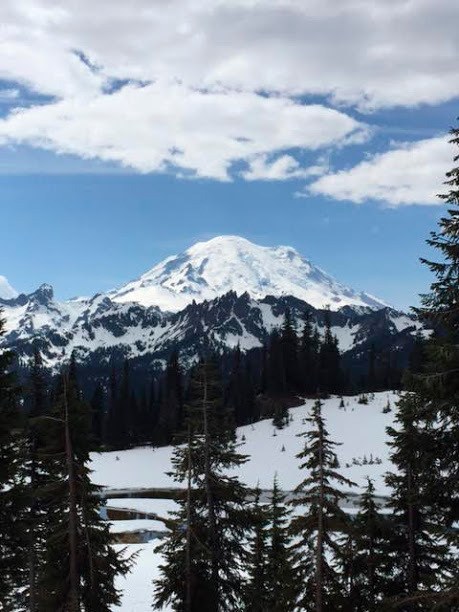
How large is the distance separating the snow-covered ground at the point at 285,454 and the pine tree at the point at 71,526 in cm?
3745

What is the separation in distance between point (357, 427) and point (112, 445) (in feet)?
138

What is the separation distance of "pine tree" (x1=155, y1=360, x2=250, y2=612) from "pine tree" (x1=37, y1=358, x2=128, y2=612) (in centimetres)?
206

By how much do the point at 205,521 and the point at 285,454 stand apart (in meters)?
47.2

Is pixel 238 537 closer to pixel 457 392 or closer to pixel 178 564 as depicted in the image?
pixel 178 564

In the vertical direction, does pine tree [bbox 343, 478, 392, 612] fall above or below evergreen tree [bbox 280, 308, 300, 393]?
below

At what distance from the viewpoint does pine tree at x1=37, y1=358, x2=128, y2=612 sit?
16141 mm

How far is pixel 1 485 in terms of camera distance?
50.4 ft

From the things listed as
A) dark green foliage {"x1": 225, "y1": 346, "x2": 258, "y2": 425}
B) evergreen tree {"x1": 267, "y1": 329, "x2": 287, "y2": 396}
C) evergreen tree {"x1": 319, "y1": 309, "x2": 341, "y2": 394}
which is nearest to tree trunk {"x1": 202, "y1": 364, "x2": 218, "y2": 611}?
dark green foliage {"x1": 225, "y1": 346, "x2": 258, "y2": 425}

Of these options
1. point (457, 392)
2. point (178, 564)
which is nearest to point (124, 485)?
point (178, 564)

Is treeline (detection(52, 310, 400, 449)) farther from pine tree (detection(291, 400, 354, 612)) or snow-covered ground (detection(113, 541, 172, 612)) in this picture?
pine tree (detection(291, 400, 354, 612))

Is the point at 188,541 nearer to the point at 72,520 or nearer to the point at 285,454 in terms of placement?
the point at 72,520

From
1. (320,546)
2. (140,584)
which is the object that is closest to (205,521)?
(320,546)

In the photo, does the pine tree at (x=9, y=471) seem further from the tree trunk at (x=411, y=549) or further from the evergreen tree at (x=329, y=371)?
the evergreen tree at (x=329, y=371)

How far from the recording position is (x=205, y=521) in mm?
18844
